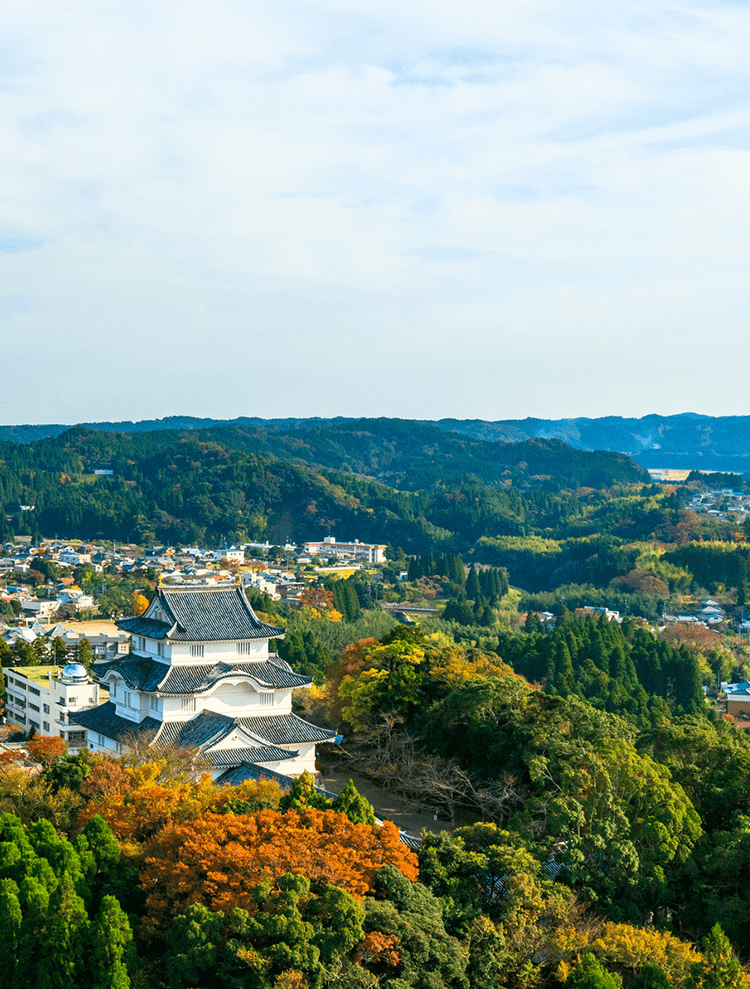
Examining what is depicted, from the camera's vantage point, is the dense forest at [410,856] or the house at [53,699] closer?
the dense forest at [410,856]

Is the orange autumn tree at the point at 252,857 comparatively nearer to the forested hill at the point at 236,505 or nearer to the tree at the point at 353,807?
the tree at the point at 353,807

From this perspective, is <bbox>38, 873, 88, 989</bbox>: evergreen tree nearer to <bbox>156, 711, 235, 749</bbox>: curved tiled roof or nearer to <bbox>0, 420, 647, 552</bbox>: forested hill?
<bbox>156, 711, 235, 749</bbox>: curved tiled roof

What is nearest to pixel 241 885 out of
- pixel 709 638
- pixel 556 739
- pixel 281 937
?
pixel 281 937

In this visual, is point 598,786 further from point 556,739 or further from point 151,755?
point 151,755

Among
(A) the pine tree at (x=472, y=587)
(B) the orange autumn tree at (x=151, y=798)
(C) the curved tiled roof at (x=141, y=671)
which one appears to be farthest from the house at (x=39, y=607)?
(B) the orange autumn tree at (x=151, y=798)

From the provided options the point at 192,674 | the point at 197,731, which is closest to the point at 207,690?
the point at 192,674

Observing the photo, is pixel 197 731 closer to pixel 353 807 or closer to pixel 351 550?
pixel 353 807
